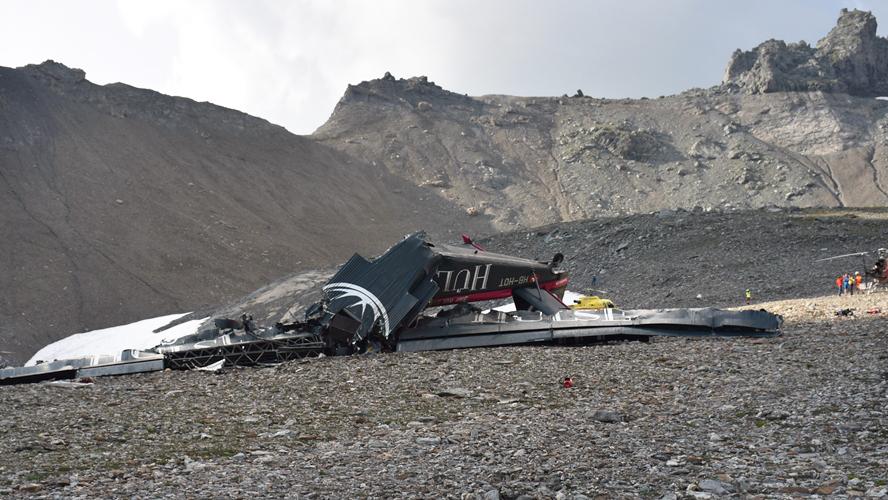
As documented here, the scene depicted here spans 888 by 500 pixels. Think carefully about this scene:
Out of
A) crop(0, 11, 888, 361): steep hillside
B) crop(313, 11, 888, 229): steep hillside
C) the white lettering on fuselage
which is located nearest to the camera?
the white lettering on fuselage

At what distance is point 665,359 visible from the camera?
1569cm

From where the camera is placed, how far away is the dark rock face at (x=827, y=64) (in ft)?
315

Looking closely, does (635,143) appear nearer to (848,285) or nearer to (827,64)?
(827,64)

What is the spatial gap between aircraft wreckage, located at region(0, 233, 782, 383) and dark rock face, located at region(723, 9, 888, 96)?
277 ft

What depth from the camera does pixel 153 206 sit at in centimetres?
6147

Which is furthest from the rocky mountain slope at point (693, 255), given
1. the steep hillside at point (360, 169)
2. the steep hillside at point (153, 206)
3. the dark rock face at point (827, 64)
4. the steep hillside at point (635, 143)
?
the dark rock face at point (827, 64)

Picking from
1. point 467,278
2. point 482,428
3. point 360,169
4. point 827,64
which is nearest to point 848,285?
point 467,278

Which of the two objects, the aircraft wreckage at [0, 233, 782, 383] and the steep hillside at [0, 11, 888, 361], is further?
the steep hillside at [0, 11, 888, 361]

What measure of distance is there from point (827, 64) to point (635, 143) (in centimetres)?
3036

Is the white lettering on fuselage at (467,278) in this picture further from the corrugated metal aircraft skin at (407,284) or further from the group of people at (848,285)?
the group of people at (848,285)

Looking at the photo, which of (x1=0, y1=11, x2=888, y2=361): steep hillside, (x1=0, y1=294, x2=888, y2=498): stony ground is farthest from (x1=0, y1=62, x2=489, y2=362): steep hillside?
(x1=0, y1=294, x2=888, y2=498): stony ground

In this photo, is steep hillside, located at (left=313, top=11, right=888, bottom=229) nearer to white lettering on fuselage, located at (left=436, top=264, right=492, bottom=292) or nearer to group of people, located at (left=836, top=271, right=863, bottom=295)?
group of people, located at (left=836, top=271, right=863, bottom=295)

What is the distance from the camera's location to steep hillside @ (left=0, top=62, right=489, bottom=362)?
168ft

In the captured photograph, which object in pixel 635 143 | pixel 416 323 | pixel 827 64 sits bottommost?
pixel 416 323
